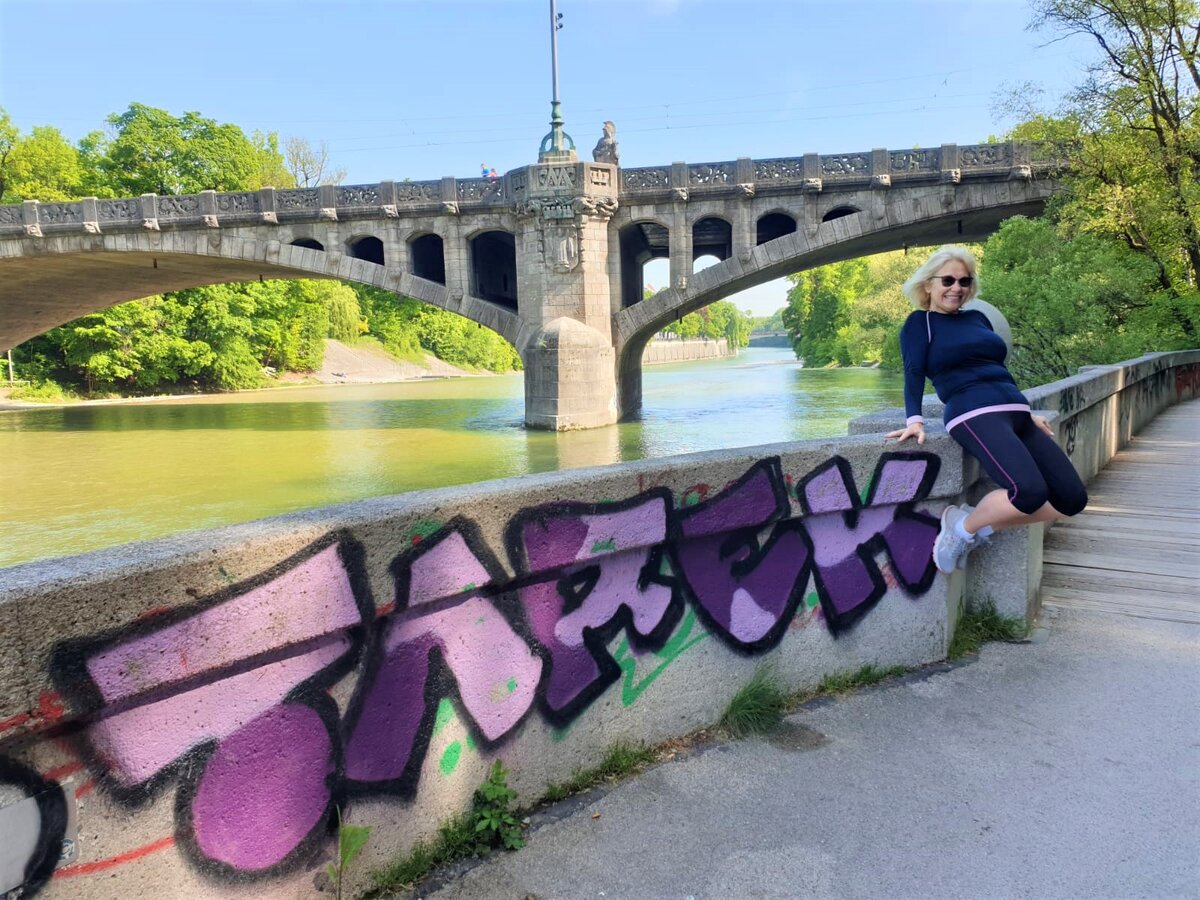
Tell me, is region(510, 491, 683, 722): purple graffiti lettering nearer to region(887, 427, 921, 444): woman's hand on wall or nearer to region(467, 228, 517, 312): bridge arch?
region(887, 427, 921, 444): woman's hand on wall

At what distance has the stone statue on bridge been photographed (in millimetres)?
27406

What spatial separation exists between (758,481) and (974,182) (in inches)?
962

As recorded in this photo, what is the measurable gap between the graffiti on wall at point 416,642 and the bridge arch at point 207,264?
24.7 m

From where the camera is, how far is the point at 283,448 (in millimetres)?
22906

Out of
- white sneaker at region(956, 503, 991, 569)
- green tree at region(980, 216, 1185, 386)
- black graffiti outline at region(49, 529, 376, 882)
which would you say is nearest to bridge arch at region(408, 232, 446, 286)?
green tree at region(980, 216, 1185, 386)

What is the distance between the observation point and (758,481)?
2.87 m

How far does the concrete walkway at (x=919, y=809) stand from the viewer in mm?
2107

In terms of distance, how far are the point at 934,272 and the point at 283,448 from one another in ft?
72.8

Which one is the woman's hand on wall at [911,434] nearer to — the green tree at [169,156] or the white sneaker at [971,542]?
the white sneaker at [971,542]

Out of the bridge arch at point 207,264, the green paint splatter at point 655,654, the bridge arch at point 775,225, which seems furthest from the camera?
the bridge arch at point 775,225

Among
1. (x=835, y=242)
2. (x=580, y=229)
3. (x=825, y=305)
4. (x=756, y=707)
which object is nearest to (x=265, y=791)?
(x=756, y=707)

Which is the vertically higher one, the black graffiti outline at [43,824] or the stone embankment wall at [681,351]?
the stone embankment wall at [681,351]

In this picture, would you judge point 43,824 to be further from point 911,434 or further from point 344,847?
point 911,434

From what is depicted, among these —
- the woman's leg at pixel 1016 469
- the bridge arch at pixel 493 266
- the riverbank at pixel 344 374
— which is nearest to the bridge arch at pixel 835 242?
the bridge arch at pixel 493 266
